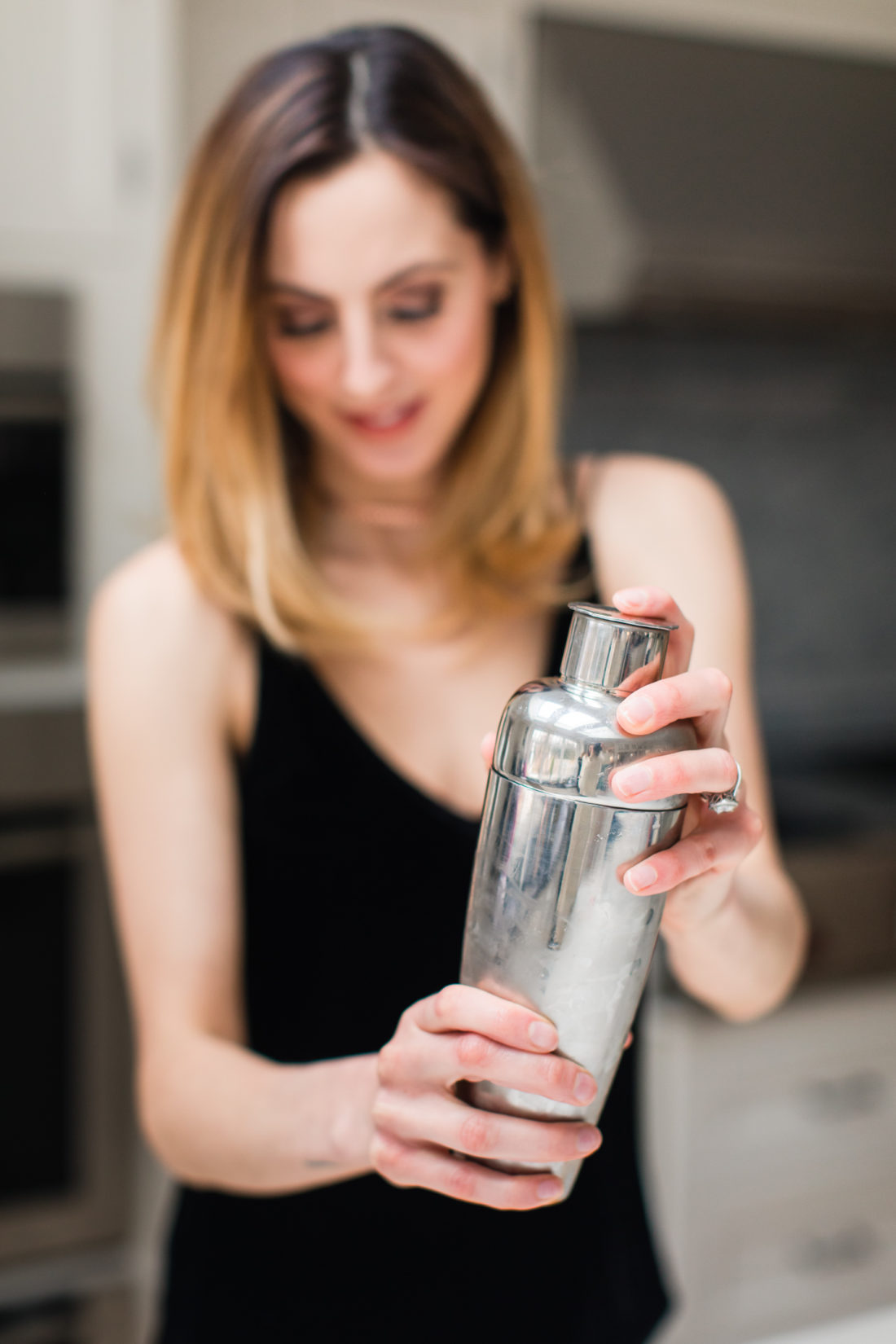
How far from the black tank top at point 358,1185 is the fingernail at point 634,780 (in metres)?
Result: 0.21

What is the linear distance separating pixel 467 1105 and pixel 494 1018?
39 mm

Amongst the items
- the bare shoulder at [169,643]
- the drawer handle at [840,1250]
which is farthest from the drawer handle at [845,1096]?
the bare shoulder at [169,643]

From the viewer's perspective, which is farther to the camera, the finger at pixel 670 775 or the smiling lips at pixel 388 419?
the smiling lips at pixel 388 419

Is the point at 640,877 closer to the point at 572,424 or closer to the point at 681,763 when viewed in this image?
the point at 681,763

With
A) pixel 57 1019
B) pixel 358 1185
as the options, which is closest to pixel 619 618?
pixel 358 1185

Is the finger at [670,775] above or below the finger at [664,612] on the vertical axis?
below

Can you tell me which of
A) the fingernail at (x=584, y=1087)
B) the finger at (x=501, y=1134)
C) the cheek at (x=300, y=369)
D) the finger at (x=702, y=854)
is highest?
the cheek at (x=300, y=369)

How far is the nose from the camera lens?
0.45m

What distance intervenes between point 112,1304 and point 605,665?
1161 millimetres

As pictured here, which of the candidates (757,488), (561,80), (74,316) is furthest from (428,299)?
(757,488)

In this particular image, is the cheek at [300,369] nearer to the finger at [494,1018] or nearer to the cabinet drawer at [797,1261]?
the finger at [494,1018]

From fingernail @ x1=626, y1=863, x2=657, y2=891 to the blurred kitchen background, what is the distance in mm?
898

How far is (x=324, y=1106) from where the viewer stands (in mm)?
384

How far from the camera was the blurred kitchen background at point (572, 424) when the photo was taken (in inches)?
41.8
